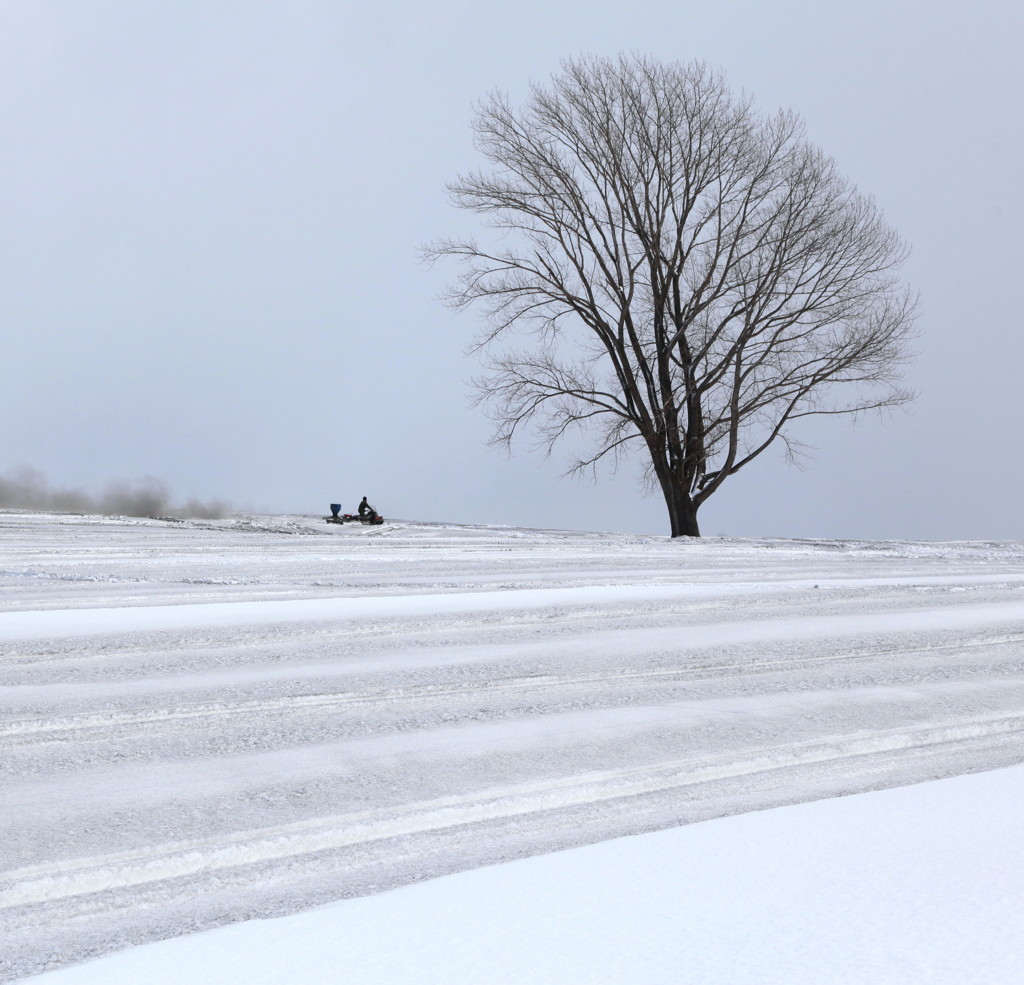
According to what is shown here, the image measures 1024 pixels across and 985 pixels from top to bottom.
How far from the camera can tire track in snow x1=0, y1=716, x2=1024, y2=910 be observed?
2.07 meters

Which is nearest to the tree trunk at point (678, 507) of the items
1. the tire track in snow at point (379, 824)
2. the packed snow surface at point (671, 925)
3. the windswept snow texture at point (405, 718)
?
the windswept snow texture at point (405, 718)

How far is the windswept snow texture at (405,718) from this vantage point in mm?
2158

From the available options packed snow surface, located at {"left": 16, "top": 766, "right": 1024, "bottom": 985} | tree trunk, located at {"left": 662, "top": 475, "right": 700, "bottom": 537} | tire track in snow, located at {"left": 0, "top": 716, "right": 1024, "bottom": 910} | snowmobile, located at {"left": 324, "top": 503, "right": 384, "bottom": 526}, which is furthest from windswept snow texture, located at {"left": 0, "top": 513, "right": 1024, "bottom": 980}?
tree trunk, located at {"left": 662, "top": 475, "right": 700, "bottom": 537}

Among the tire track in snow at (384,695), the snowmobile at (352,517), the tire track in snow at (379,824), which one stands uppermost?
the snowmobile at (352,517)

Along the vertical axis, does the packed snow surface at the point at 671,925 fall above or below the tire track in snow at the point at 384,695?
below

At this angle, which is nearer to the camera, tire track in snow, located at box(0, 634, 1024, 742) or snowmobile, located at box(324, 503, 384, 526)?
tire track in snow, located at box(0, 634, 1024, 742)

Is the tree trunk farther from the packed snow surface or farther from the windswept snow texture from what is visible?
the packed snow surface

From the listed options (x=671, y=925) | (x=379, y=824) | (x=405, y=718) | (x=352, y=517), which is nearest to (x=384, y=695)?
(x=405, y=718)

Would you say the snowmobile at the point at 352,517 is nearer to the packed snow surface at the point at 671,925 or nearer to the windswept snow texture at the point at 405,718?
the windswept snow texture at the point at 405,718

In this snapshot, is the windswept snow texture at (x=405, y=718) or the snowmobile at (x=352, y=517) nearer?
the windswept snow texture at (x=405, y=718)

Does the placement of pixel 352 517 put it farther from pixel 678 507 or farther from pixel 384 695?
pixel 384 695

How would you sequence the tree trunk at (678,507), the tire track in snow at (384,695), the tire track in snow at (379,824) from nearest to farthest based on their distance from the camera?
1. the tire track in snow at (379,824)
2. the tire track in snow at (384,695)
3. the tree trunk at (678,507)

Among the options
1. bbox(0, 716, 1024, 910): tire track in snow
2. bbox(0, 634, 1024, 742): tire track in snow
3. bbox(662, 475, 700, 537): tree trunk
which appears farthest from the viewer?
bbox(662, 475, 700, 537): tree trunk

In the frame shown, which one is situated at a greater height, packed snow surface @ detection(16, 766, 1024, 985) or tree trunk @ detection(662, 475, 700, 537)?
tree trunk @ detection(662, 475, 700, 537)
